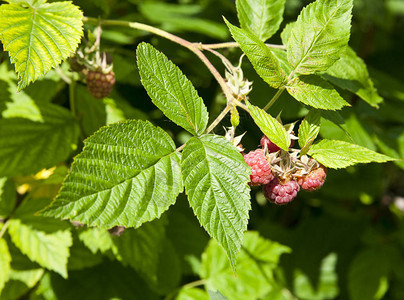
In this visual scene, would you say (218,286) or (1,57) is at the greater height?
(1,57)

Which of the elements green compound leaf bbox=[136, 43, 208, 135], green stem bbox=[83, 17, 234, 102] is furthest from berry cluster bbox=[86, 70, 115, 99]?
green compound leaf bbox=[136, 43, 208, 135]

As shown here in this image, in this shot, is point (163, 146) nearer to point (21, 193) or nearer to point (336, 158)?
point (336, 158)

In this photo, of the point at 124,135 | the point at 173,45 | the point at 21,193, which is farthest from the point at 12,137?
the point at 173,45

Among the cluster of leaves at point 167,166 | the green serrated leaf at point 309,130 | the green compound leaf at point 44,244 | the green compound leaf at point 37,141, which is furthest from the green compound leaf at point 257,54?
the green compound leaf at point 44,244

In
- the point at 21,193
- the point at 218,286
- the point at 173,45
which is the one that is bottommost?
the point at 218,286

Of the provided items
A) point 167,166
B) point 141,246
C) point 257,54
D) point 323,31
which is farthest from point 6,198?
point 323,31

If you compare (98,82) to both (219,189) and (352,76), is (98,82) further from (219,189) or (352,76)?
(352,76)

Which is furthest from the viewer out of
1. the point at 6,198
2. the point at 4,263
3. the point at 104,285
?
the point at 104,285

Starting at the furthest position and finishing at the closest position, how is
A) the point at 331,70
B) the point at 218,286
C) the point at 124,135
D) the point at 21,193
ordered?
1. the point at 218,286
2. the point at 21,193
3. the point at 331,70
4. the point at 124,135
